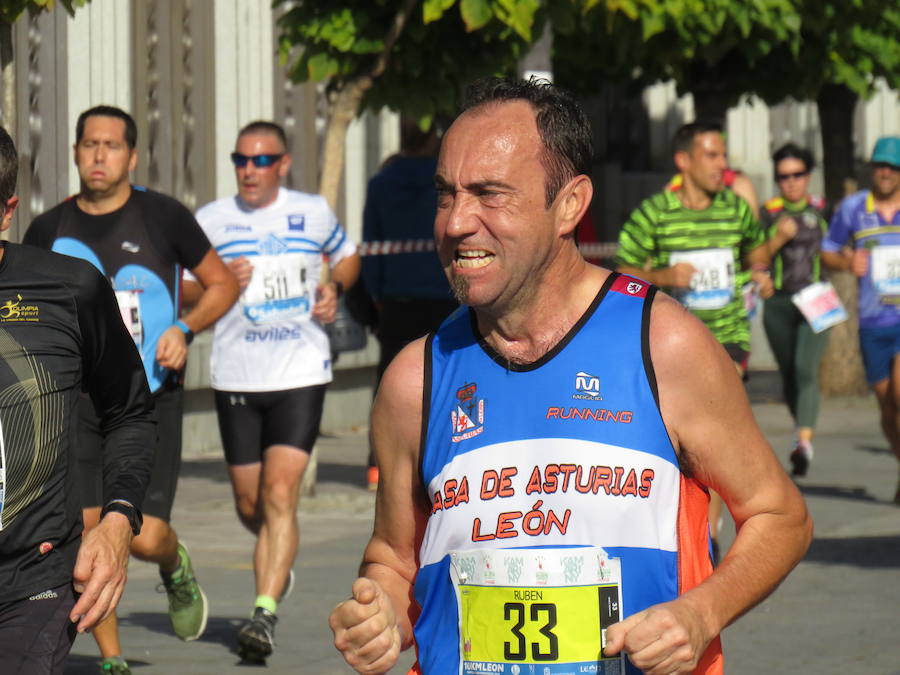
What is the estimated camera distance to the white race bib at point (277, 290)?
28.1 feet

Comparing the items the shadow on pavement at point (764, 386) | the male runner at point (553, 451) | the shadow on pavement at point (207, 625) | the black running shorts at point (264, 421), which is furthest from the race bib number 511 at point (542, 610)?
the shadow on pavement at point (764, 386)

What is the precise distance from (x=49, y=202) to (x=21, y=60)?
39.6 inches

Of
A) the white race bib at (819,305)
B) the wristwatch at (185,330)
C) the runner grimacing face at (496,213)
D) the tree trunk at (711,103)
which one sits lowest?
the white race bib at (819,305)

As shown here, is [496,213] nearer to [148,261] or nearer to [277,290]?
[148,261]

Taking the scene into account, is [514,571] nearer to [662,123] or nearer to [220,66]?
[220,66]

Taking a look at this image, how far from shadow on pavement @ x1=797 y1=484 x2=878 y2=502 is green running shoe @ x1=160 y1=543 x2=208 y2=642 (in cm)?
512

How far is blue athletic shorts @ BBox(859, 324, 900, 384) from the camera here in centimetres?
1129

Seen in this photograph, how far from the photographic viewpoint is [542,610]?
328cm

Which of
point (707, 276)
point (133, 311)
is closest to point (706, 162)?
point (707, 276)

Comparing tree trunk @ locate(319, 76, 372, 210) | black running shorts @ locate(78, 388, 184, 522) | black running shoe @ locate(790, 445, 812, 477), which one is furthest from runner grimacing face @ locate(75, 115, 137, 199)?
black running shoe @ locate(790, 445, 812, 477)

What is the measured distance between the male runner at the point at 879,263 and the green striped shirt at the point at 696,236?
180 cm

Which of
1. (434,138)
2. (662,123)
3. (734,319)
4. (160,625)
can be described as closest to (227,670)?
(160,625)

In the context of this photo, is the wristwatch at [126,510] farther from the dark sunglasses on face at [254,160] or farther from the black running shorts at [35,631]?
the dark sunglasses on face at [254,160]

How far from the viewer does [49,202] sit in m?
13.2
